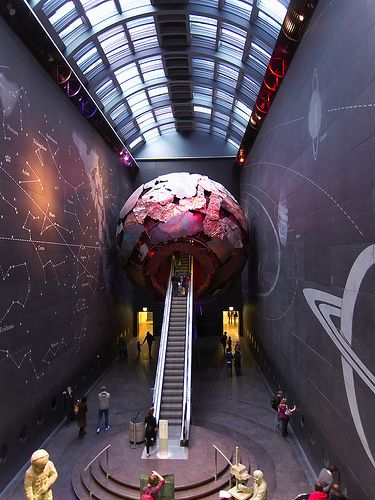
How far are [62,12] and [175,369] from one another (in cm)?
1169

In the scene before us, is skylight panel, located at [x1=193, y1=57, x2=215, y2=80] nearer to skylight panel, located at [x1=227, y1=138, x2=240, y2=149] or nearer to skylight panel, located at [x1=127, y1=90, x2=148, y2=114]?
skylight panel, located at [x1=127, y1=90, x2=148, y2=114]

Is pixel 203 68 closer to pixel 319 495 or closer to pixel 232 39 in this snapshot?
pixel 232 39

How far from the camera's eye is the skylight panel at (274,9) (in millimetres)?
Result: 12614

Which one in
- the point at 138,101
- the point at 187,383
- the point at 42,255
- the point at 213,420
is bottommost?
the point at 213,420

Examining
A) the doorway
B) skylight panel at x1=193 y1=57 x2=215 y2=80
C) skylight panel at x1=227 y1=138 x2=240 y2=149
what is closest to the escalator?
skylight panel at x1=193 y1=57 x2=215 y2=80

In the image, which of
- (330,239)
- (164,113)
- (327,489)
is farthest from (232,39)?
(327,489)

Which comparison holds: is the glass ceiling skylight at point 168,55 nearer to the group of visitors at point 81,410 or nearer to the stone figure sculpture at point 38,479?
the group of visitors at point 81,410

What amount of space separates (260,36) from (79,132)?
23.3ft

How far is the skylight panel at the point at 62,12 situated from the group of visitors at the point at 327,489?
14.1 m

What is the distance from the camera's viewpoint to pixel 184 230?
14312 millimetres

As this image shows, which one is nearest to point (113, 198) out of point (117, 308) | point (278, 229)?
point (117, 308)

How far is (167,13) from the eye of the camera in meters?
14.1

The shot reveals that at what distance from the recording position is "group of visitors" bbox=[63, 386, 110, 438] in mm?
Result: 10578

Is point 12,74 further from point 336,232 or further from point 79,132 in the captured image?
point 336,232
